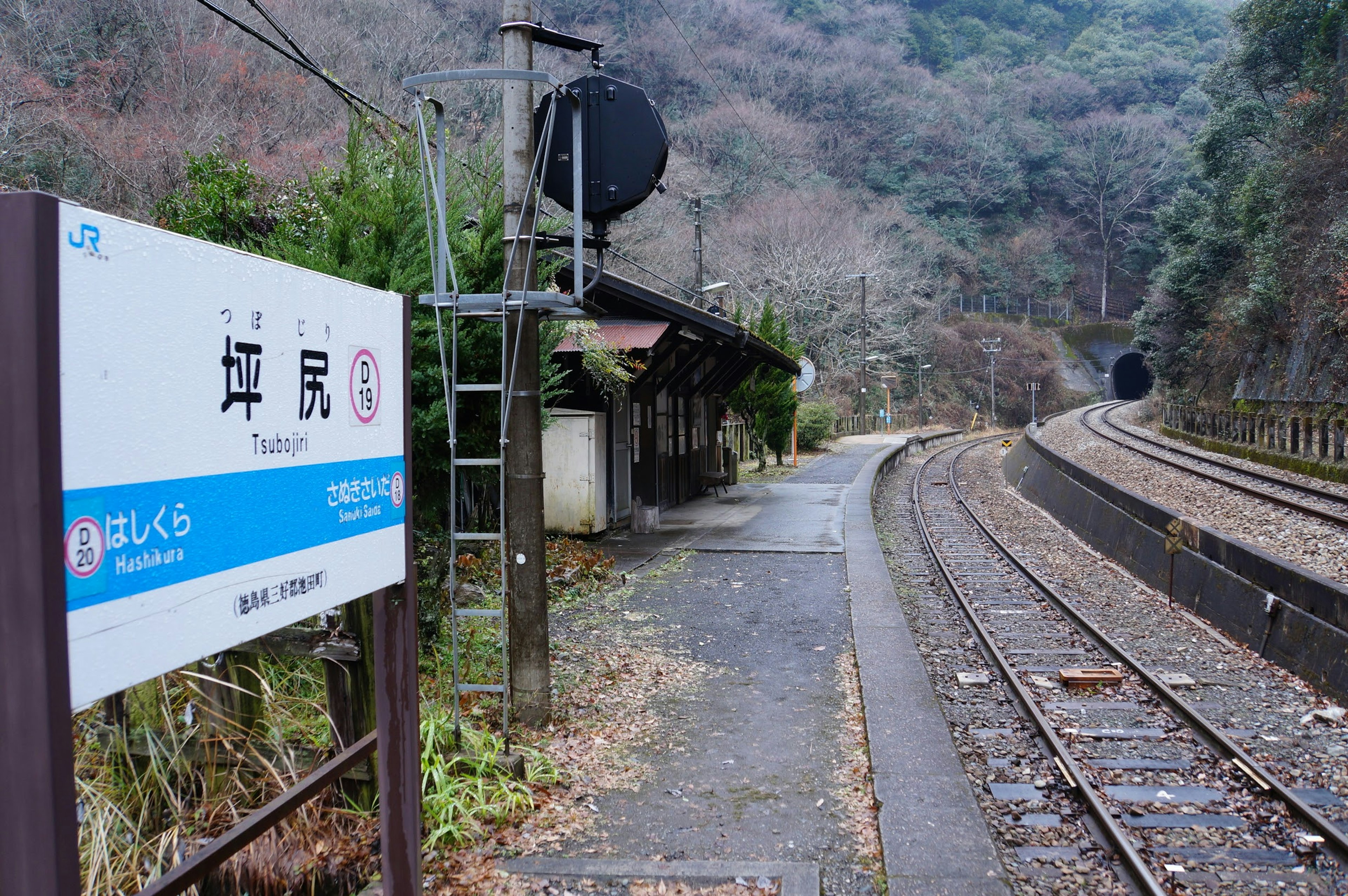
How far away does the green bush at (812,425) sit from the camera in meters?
36.0

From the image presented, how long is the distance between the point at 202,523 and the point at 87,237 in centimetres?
66

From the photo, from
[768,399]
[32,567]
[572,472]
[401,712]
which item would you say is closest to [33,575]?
[32,567]

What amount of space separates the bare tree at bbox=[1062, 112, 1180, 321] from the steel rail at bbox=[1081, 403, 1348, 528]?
5170cm

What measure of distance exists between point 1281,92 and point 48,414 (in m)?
36.9

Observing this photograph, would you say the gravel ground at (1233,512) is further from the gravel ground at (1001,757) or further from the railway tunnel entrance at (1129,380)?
the railway tunnel entrance at (1129,380)

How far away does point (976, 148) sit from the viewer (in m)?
68.1


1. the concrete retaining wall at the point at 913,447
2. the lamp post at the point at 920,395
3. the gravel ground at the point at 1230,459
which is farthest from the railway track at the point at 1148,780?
the lamp post at the point at 920,395

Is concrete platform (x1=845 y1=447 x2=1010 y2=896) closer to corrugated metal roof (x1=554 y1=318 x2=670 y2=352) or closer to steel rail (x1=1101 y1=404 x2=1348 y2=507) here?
corrugated metal roof (x1=554 y1=318 x2=670 y2=352)

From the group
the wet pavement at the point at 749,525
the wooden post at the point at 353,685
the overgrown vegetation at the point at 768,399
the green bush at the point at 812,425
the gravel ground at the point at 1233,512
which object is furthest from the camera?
the green bush at the point at 812,425

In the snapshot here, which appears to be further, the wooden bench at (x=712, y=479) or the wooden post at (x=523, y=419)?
the wooden bench at (x=712, y=479)

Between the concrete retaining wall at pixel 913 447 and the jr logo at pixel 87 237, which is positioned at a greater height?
the jr logo at pixel 87 237

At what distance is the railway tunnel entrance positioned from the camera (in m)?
68.8

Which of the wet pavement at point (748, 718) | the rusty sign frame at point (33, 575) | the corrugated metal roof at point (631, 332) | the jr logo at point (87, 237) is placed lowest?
the wet pavement at point (748, 718)

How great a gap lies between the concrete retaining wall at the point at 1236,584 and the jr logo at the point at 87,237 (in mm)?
8160
